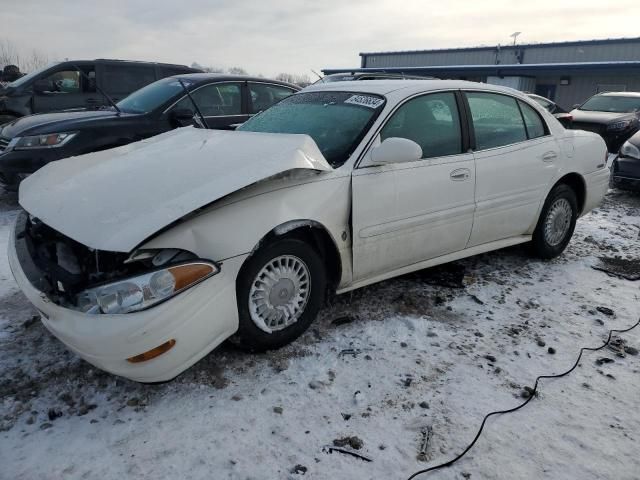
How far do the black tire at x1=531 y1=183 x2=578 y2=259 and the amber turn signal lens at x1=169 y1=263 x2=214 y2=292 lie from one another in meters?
3.23

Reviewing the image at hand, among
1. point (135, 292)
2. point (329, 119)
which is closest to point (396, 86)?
point (329, 119)

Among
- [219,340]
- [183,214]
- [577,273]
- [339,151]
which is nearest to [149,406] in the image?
[219,340]

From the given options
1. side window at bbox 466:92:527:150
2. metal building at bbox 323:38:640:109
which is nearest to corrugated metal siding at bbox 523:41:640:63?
metal building at bbox 323:38:640:109

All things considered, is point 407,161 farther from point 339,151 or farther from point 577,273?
point 577,273

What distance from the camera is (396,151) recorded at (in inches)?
118

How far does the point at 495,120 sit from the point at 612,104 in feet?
33.3

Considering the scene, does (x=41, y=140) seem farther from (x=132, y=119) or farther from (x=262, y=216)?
(x=262, y=216)

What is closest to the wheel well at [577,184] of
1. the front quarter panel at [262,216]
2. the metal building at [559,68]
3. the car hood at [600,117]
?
the front quarter panel at [262,216]

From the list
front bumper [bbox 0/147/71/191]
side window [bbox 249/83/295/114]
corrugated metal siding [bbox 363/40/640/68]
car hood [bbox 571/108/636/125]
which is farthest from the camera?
corrugated metal siding [bbox 363/40/640/68]

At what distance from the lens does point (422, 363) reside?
9.37ft

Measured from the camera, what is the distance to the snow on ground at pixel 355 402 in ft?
6.93

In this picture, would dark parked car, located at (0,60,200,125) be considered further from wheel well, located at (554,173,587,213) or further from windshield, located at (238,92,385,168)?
wheel well, located at (554,173,587,213)

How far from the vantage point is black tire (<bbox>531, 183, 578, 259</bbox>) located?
4.37 m

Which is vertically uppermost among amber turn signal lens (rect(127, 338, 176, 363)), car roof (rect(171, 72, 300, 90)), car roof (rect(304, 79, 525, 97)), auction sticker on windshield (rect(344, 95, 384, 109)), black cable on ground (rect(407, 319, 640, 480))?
car roof (rect(171, 72, 300, 90))
